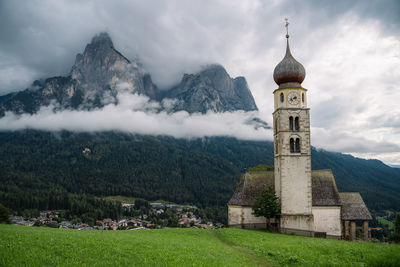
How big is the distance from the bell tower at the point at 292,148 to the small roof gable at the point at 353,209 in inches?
215

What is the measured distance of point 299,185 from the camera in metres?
35.9

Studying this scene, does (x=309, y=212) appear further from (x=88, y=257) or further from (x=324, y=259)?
(x=88, y=257)

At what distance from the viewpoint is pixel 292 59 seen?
1505 inches

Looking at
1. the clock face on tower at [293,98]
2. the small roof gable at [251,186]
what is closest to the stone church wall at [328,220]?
the small roof gable at [251,186]

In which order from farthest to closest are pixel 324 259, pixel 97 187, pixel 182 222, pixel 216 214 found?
1. pixel 97 187
2. pixel 216 214
3. pixel 182 222
4. pixel 324 259

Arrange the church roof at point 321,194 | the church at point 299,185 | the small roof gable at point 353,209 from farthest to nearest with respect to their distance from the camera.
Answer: the church roof at point 321,194, the small roof gable at point 353,209, the church at point 299,185

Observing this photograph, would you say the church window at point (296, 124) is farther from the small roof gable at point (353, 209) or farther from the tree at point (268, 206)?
the small roof gable at point (353, 209)

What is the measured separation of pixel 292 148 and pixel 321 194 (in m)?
7.41

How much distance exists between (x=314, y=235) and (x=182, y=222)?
80379 millimetres

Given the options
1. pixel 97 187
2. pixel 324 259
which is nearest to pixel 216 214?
pixel 97 187

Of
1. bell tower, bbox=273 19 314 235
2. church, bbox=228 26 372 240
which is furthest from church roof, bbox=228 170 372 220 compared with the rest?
bell tower, bbox=273 19 314 235

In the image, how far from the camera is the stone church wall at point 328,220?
3597cm

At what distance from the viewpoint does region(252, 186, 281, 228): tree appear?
3509cm

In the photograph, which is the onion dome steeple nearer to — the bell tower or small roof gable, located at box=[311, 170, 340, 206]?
the bell tower
